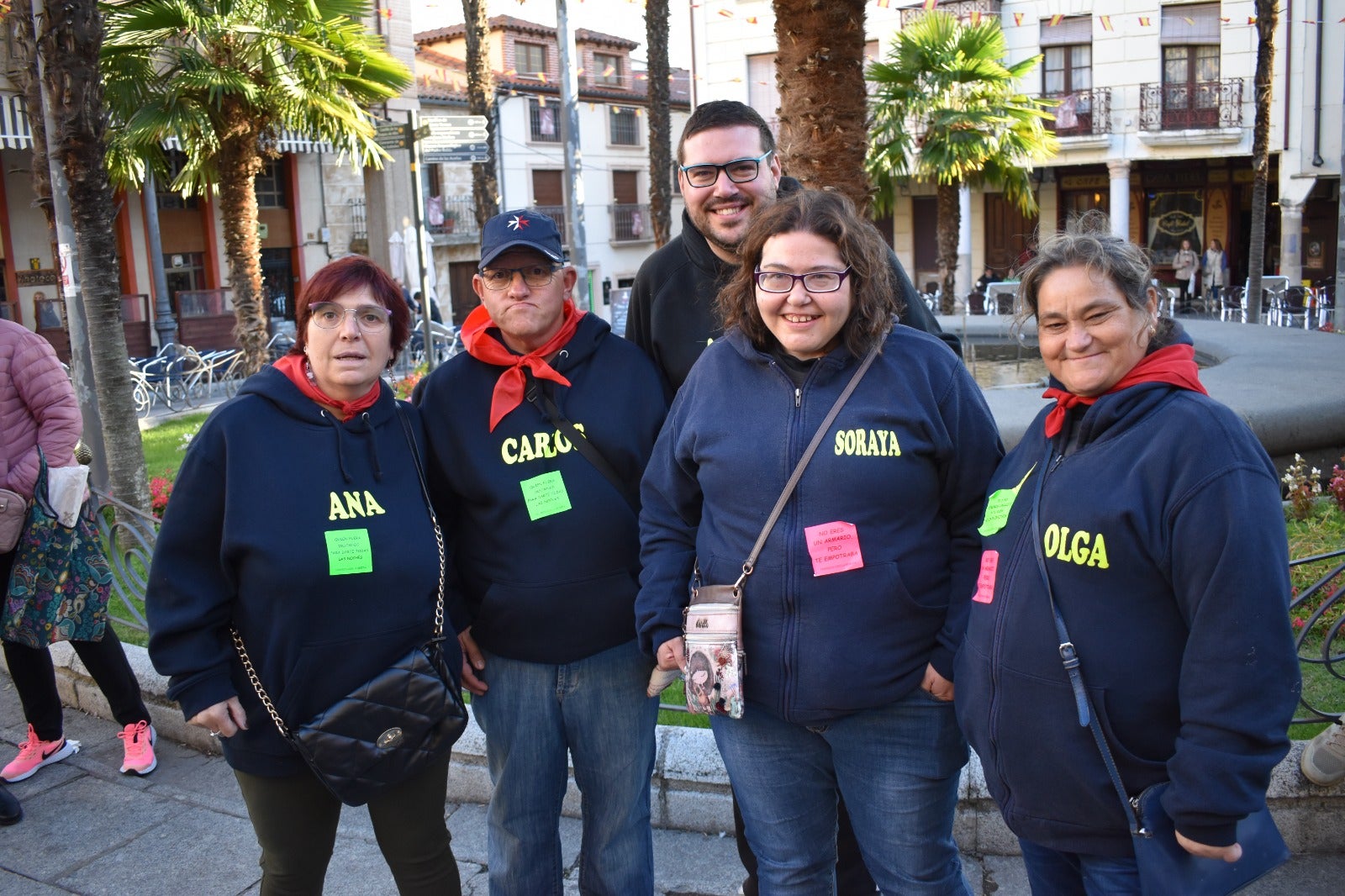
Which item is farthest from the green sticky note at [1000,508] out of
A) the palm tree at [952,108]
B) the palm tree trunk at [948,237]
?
the palm tree trunk at [948,237]

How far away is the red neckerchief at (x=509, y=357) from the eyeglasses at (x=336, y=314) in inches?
10.4

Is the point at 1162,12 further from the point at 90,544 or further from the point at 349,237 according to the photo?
the point at 90,544

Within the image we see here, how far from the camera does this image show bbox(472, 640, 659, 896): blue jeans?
2.84 meters

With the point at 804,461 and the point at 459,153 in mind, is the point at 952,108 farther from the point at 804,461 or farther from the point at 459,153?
the point at 804,461

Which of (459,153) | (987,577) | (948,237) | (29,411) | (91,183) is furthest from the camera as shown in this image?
(948,237)

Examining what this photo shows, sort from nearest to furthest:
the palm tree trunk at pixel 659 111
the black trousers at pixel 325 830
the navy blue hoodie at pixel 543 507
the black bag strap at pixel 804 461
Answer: the black bag strap at pixel 804 461 < the black trousers at pixel 325 830 < the navy blue hoodie at pixel 543 507 < the palm tree trunk at pixel 659 111

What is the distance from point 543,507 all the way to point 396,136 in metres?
7.28

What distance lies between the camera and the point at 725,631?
2.42m

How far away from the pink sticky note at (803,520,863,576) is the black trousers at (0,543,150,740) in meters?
3.21

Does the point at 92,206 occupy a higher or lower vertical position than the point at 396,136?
lower

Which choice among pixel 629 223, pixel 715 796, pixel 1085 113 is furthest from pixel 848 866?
pixel 629 223

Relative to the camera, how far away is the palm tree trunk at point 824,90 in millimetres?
5473

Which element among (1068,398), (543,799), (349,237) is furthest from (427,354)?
(349,237)

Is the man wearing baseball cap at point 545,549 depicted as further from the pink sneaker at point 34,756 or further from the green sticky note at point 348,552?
the pink sneaker at point 34,756
